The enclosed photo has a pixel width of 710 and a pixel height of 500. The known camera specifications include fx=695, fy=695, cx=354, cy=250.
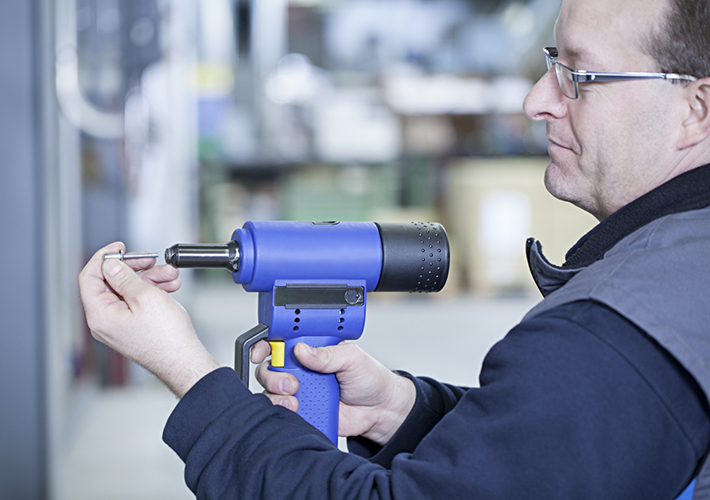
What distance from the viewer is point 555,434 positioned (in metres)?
0.67

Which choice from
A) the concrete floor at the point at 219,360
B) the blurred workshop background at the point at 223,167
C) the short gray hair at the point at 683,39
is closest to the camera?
the short gray hair at the point at 683,39

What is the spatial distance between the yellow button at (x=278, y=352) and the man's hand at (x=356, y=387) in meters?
0.02

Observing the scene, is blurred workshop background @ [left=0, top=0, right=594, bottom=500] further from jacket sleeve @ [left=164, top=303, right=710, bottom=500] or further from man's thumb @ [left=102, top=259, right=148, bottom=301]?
jacket sleeve @ [left=164, top=303, right=710, bottom=500]

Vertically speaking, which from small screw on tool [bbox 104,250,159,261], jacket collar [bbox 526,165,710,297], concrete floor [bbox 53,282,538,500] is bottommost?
concrete floor [bbox 53,282,538,500]

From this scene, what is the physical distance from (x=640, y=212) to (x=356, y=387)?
471 millimetres

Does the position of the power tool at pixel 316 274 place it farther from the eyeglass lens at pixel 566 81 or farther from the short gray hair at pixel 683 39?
the short gray hair at pixel 683 39

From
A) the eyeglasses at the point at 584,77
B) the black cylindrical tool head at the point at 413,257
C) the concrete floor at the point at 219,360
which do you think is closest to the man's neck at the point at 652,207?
the eyeglasses at the point at 584,77

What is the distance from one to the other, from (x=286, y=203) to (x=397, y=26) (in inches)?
115

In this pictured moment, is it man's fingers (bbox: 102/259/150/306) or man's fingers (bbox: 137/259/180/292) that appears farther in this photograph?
man's fingers (bbox: 137/259/180/292)

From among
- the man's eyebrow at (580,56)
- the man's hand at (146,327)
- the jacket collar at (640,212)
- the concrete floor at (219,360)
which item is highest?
the man's eyebrow at (580,56)

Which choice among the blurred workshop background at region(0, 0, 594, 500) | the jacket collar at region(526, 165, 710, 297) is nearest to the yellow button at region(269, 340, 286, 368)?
the jacket collar at region(526, 165, 710, 297)

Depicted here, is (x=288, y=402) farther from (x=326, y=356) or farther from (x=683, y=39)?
(x=683, y=39)

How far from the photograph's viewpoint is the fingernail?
0.92 metres

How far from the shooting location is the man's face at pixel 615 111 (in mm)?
823
